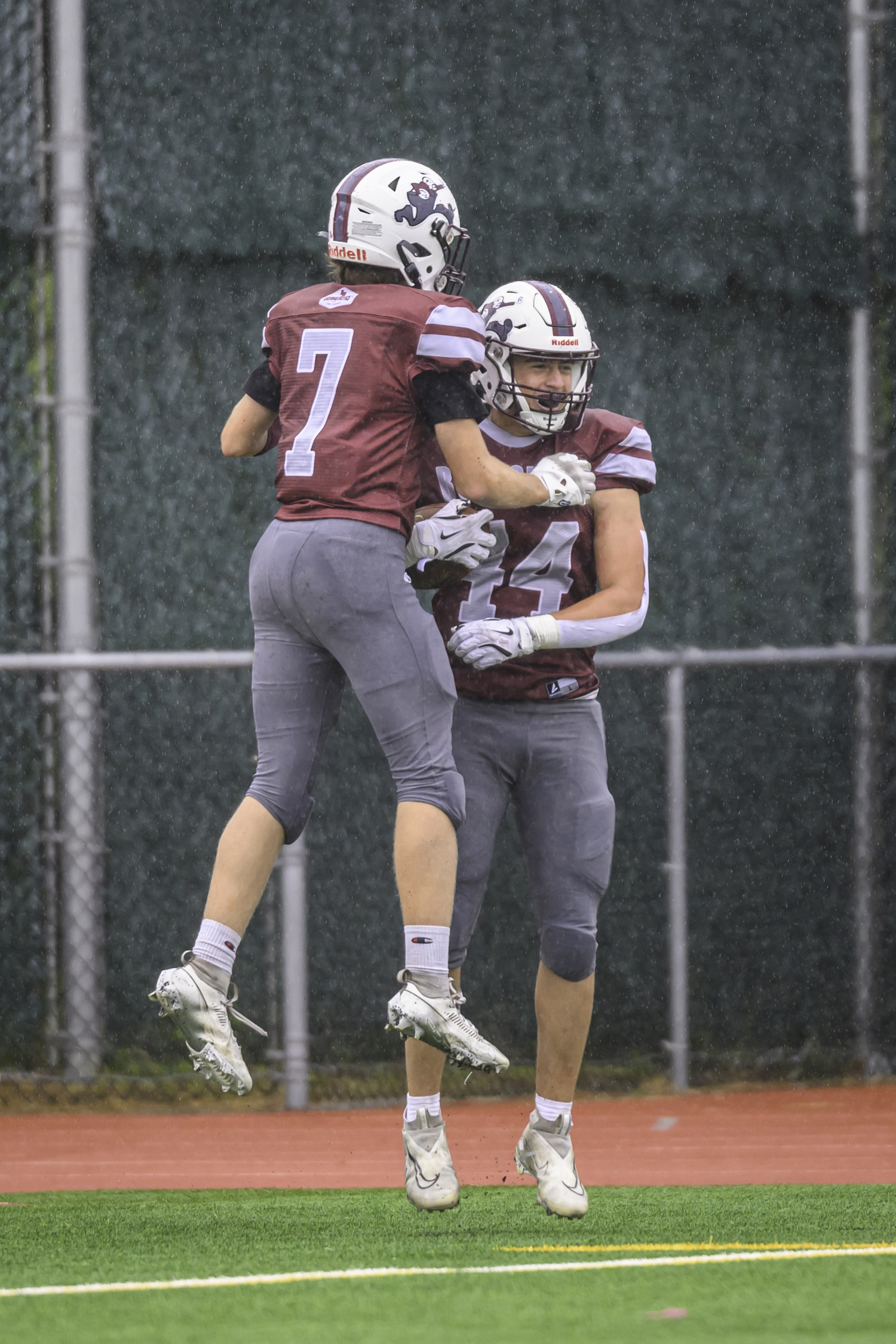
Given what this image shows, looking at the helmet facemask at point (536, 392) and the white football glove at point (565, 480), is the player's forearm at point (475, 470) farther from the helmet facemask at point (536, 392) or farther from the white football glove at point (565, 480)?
the helmet facemask at point (536, 392)

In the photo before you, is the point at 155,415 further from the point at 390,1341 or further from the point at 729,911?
the point at 390,1341

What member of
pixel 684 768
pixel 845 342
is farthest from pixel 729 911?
pixel 845 342

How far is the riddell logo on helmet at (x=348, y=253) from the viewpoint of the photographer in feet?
15.6

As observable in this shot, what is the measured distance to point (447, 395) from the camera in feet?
15.0

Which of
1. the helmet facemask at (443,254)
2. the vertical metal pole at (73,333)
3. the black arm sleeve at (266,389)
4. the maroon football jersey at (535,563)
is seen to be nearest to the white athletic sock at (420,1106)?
the maroon football jersey at (535,563)

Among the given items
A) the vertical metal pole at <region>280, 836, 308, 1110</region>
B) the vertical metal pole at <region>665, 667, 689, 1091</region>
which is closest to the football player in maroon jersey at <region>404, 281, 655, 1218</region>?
the vertical metal pole at <region>280, 836, 308, 1110</region>

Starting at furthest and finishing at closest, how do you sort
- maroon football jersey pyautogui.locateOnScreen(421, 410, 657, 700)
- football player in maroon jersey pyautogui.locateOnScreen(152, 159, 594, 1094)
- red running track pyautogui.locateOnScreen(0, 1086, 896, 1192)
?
red running track pyautogui.locateOnScreen(0, 1086, 896, 1192) → maroon football jersey pyautogui.locateOnScreen(421, 410, 657, 700) → football player in maroon jersey pyautogui.locateOnScreen(152, 159, 594, 1094)

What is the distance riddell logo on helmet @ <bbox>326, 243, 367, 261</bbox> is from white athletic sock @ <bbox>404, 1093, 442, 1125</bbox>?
6.55 feet

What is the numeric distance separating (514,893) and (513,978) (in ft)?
1.13

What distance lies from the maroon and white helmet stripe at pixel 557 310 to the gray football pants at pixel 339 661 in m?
0.72

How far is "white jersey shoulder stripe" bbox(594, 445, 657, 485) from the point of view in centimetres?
507

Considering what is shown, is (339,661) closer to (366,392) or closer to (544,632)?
(544,632)

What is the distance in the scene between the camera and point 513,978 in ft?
27.3

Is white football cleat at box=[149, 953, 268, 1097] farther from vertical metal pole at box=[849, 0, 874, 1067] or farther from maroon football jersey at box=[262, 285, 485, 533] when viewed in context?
vertical metal pole at box=[849, 0, 874, 1067]
